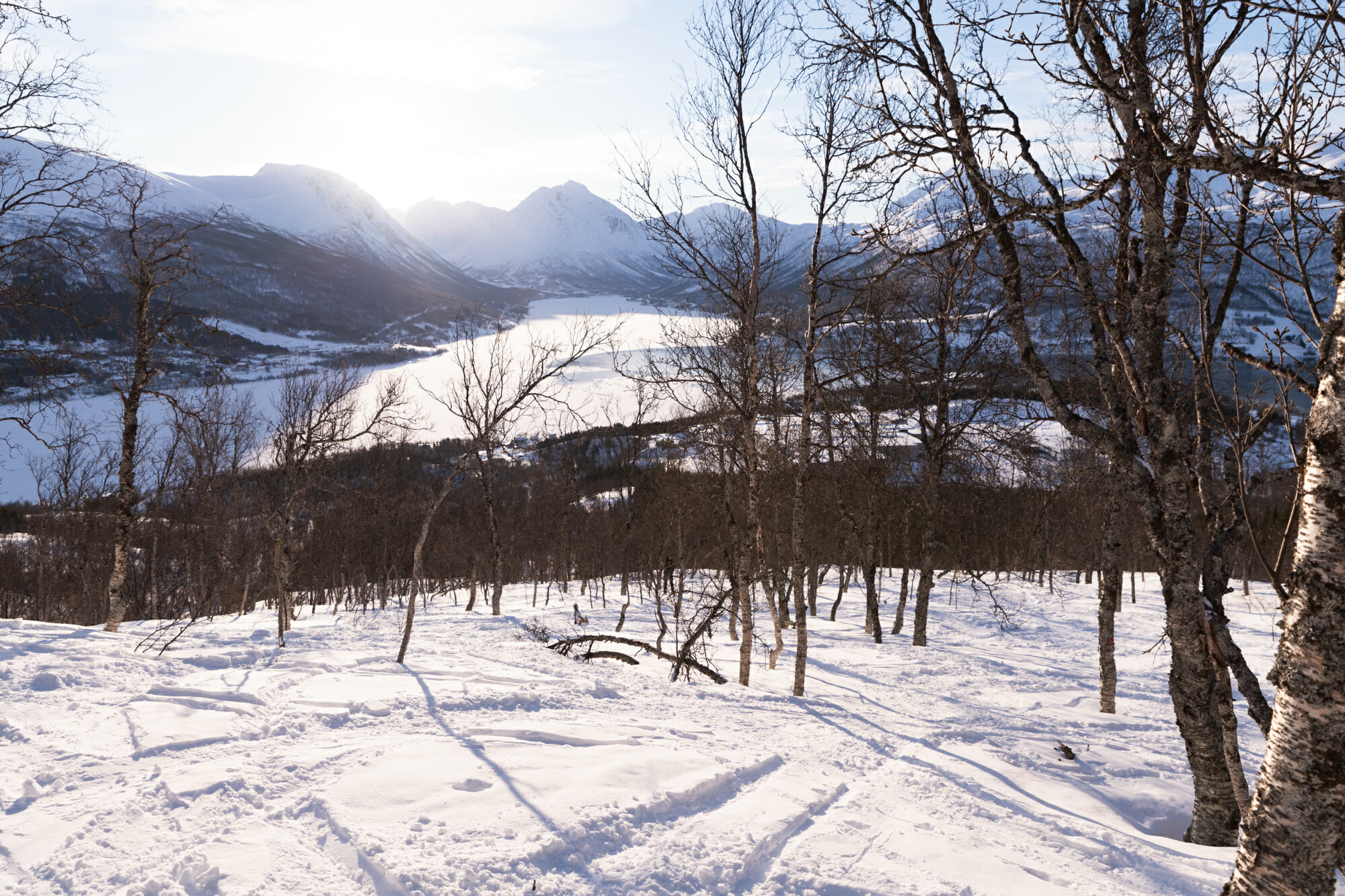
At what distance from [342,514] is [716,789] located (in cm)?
5219

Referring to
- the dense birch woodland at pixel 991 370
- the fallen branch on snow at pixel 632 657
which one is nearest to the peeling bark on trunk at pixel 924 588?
the dense birch woodland at pixel 991 370

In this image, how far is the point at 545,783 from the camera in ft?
17.4

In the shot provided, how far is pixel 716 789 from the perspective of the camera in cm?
548

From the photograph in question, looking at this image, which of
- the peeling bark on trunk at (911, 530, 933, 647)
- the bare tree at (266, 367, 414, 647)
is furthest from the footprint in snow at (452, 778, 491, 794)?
the peeling bark on trunk at (911, 530, 933, 647)

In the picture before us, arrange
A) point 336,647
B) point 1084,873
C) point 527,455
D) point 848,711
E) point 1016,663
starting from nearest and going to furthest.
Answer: point 1084,873 < point 848,711 < point 336,647 < point 1016,663 < point 527,455

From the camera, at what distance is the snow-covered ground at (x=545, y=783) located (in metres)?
4.08

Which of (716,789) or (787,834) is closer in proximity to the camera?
(787,834)

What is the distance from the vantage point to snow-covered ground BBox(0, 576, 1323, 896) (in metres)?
4.08

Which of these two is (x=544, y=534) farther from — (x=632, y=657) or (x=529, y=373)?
(x=632, y=657)

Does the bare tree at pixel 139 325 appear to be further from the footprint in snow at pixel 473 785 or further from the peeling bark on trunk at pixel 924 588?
the peeling bark on trunk at pixel 924 588

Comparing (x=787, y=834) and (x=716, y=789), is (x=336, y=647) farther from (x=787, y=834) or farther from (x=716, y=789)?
(x=787, y=834)

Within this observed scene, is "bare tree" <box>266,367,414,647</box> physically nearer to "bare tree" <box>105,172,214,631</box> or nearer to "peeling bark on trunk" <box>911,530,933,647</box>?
"bare tree" <box>105,172,214,631</box>

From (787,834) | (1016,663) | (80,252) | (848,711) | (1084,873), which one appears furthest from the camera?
(1016,663)

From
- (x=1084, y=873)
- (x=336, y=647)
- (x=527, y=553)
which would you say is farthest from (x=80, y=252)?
(x=527, y=553)
